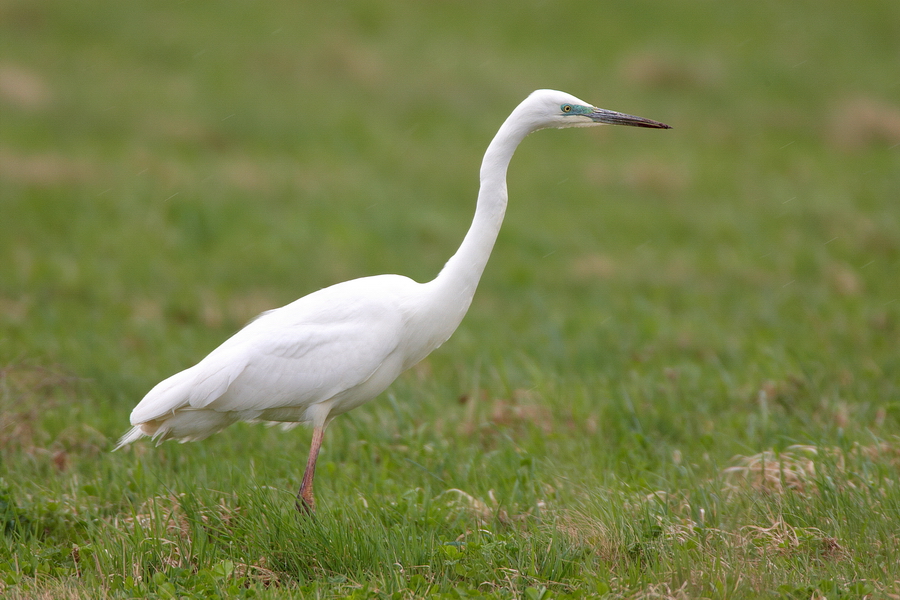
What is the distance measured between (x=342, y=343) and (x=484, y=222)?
36.5 inches

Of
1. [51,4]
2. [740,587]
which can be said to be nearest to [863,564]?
[740,587]

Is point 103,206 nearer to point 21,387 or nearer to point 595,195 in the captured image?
point 21,387

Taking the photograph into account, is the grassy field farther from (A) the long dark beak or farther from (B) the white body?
(A) the long dark beak

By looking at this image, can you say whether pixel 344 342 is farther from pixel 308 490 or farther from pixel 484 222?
pixel 484 222

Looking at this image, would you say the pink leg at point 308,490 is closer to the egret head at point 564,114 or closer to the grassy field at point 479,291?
the grassy field at point 479,291

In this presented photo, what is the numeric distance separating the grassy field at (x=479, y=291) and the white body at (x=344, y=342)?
432 mm

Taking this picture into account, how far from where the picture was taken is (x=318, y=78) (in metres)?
16.1

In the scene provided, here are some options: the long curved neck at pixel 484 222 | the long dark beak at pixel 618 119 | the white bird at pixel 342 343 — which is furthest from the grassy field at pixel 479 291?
the long dark beak at pixel 618 119

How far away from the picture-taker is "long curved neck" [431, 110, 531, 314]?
13.4 feet

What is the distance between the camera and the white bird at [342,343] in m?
4.06

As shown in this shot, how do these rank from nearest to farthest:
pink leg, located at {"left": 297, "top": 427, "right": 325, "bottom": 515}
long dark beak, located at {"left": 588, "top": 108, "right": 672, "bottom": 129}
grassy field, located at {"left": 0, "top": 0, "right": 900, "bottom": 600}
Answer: grassy field, located at {"left": 0, "top": 0, "right": 900, "bottom": 600} < pink leg, located at {"left": 297, "top": 427, "right": 325, "bottom": 515} < long dark beak, located at {"left": 588, "top": 108, "right": 672, "bottom": 129}

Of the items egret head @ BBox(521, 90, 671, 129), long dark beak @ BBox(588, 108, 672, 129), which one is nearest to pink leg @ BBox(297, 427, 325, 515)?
egret head @ BBox(521, 90, 671, 129)

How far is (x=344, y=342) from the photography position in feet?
13.4

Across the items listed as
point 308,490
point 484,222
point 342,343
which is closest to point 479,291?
point 484,222
